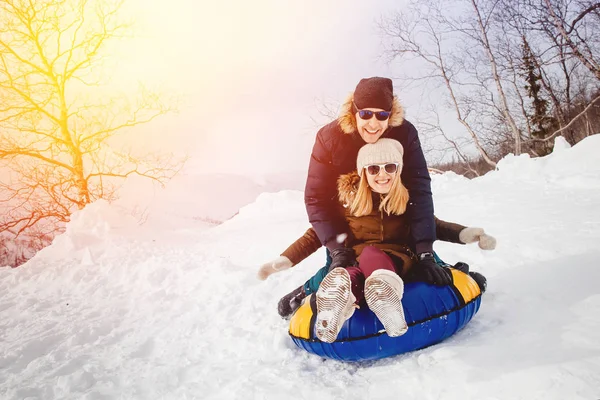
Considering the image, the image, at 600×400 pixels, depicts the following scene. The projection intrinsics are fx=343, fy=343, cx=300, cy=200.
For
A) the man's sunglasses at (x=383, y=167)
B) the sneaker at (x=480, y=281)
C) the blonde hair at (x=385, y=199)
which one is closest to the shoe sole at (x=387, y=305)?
the blonde hair at (x=385, y=199)

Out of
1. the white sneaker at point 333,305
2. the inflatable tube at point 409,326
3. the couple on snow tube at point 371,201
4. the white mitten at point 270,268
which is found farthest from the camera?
the white mitten at point 270,268

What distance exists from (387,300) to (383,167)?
0.91m

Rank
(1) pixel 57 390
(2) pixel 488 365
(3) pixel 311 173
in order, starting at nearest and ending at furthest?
(2) pixel 488 365
(1) pixel 57 390
(3) pixel 311 173

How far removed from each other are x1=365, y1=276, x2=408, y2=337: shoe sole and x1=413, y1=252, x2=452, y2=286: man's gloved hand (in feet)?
1.36

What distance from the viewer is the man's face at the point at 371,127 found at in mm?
2395

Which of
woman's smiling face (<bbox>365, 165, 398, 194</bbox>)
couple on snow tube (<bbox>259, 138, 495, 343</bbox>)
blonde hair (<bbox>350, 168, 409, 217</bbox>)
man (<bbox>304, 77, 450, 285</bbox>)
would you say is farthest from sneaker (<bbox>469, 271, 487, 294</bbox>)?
woman's smiling face (<bbox>365, 165, 398, 194</bbox>)

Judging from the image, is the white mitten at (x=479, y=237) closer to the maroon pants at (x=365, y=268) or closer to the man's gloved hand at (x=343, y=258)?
the maroon pants at (x=365, y=268)

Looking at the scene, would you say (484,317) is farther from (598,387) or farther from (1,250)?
(1,250)

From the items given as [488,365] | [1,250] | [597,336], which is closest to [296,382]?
[488,365]

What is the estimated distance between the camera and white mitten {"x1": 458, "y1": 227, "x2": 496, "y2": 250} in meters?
2.43

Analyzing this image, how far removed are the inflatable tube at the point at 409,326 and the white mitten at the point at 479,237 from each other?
0.48 metres

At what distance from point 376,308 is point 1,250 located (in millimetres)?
9605

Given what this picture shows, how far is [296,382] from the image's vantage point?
6.12ft

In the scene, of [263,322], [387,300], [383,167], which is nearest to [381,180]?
[383,167]
